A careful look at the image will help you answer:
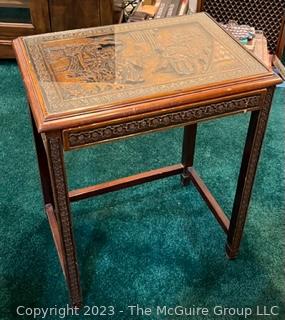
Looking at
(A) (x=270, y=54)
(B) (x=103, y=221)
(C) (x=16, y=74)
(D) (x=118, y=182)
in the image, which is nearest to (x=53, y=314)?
(B) (x=103, y=221)

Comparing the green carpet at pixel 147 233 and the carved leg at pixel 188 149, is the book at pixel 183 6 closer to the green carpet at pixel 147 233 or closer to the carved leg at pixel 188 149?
the green carpet at pixel 147 233

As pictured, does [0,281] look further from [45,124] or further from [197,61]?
[197,61]

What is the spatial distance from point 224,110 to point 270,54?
1319 mm

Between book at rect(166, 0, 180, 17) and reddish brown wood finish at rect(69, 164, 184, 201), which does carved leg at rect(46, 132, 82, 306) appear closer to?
reddish brown wood finish at rect(69, 164, 184, 201)

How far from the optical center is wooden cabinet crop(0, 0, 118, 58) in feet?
6.68

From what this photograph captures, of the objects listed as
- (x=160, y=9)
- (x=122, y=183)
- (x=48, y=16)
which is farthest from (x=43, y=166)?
(x=160, y=9)

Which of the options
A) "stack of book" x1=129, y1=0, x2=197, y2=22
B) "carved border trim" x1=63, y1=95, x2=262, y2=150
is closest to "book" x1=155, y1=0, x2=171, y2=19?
"stack of book" x1=129, y1=0, x2=197, y2=22

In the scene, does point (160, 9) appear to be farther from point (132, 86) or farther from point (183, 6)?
point (132, 86)

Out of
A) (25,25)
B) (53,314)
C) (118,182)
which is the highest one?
(25,25)

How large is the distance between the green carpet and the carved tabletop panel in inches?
24.4

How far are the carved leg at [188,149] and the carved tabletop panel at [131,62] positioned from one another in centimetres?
38

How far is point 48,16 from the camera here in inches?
82.1

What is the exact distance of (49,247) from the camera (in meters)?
1.43

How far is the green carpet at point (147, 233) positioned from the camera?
1305 millimetres
